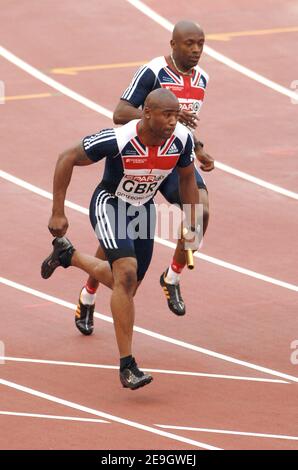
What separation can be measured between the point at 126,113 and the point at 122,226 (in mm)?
1127

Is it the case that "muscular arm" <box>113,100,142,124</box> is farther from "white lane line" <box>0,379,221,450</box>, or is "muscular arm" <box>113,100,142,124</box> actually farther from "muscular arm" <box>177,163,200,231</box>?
"white lane line" <box>0,379,221,450</box>

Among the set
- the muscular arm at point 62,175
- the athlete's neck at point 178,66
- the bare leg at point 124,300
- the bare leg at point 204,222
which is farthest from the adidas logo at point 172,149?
the athlete's neck at point 178,66

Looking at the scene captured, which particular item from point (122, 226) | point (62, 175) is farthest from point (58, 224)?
point (122, 226)

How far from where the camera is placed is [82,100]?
20188mm

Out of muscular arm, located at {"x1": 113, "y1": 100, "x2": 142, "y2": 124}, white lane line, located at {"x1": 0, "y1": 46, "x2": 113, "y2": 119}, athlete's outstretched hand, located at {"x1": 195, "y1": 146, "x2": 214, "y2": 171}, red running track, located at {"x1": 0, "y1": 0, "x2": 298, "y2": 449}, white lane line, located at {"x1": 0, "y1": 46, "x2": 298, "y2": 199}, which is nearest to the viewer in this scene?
red running track, located at {"x1": 0, "y1": 0, "x2": 298, "y2": 449}

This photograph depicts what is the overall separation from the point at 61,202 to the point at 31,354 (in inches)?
62.2

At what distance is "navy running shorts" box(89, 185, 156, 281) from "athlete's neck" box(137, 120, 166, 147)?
2.08 ft

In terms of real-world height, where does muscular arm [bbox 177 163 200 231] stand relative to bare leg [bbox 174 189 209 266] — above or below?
below

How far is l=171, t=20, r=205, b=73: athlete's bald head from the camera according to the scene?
41.0 ft

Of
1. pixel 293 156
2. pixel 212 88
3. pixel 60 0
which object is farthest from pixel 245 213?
pixel 60 0

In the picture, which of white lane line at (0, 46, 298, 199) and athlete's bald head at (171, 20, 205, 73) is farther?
white lane line at (0, 46, 298, 199)

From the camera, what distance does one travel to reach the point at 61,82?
2080 centimetres

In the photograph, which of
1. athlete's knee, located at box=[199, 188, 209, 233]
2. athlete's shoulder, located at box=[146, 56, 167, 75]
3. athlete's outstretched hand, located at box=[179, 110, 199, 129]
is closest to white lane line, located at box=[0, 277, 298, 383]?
athlete's knee, located at box=[199, 188, 209, 233]

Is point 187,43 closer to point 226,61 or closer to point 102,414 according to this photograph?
point 102,414
